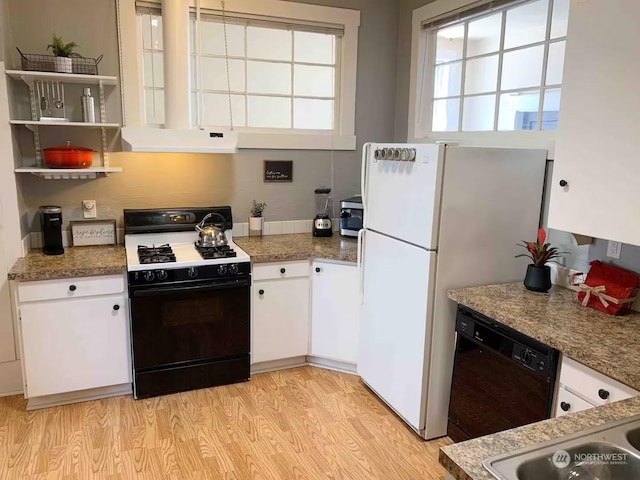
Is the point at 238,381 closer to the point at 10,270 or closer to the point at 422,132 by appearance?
the point at 10,270

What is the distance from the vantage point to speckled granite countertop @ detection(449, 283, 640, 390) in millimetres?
1720

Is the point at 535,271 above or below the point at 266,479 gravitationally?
above

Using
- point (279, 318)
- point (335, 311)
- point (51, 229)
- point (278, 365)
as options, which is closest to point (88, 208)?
point (51, 229)

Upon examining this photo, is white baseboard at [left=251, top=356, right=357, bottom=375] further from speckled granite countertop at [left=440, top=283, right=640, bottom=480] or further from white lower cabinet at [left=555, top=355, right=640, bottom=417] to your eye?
white lower cabinet at [left=555, top=355, right=640, bottom=417]

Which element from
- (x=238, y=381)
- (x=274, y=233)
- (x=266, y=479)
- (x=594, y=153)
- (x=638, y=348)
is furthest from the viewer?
(x=274, y=233)

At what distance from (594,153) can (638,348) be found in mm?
760

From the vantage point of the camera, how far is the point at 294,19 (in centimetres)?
354

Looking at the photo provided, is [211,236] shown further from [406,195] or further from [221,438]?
[406,195]

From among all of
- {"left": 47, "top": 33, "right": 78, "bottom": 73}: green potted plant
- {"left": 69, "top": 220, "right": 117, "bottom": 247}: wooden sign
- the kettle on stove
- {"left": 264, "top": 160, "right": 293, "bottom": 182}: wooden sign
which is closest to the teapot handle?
the kettle on stove

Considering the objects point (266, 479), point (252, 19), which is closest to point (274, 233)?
point (252, 19)

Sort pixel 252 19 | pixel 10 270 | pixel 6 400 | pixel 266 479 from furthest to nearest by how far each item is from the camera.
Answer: pixel 252 19 → pixel 6 400 → pixel 10 270 → pixel 266 479

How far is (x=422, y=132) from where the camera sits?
3.70 m

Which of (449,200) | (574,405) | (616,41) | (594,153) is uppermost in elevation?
(616,41)

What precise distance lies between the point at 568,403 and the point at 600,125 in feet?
3.53
